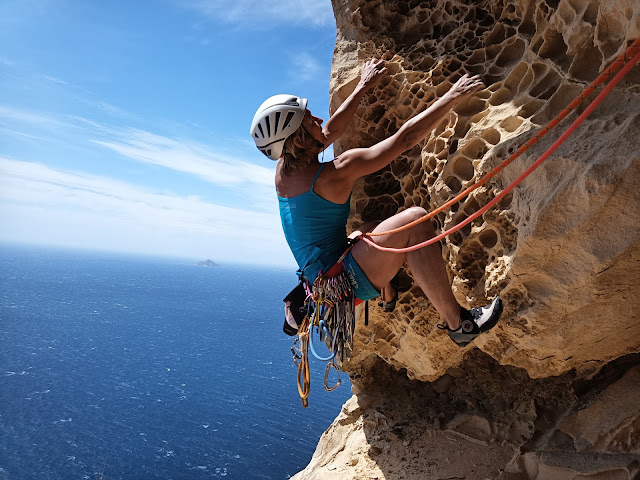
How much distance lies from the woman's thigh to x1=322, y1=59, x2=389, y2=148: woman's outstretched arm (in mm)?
958

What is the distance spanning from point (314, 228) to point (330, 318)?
668 mm

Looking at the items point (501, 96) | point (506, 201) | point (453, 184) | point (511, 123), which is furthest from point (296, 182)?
point (501, 96)

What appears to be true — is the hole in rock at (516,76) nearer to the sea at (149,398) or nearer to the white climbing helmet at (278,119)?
the white climbing helmet at (278,119)

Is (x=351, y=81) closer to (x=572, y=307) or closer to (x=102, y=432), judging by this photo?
(x=572, y=307)

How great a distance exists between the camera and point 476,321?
10.2 feet

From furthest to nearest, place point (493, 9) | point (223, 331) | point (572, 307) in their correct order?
1. point (223, 331)
2. point (493, 9)
3. point (572, 307)

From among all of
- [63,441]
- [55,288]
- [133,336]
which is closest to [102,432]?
[63,441]

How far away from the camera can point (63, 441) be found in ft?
110

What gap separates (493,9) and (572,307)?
2501mm

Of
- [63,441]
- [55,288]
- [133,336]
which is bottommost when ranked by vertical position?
[63,441]

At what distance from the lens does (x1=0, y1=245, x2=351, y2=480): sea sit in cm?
3098

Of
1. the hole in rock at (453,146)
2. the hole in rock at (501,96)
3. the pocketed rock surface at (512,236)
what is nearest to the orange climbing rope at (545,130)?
the pocketed rock surface at (512,236)

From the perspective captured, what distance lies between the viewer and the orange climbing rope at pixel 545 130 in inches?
87.8

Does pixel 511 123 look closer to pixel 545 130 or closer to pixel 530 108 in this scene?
pixel 530 108
